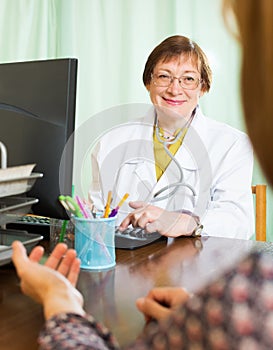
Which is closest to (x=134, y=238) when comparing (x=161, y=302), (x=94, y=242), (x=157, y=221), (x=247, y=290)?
(x=157, y=221)

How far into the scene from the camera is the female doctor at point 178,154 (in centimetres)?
153

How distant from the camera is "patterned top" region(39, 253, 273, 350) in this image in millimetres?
413

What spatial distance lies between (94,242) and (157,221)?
0.30 metres

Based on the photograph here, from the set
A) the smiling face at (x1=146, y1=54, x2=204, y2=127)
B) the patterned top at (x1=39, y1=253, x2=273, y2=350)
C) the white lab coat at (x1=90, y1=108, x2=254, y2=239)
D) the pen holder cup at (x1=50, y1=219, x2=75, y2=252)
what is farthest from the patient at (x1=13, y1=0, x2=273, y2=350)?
the smiling face at (x1=146, y1=54, x2=204, y2=127)

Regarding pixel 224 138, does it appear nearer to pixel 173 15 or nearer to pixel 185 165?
pixel 185 165

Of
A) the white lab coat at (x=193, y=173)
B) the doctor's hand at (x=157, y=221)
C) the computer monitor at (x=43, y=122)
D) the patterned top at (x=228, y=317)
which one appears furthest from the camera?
the white lab coat at (x=193, y=173)

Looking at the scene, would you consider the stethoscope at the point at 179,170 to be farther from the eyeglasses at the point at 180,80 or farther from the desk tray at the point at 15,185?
the desk tray at the point at 15,185

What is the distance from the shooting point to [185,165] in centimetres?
166

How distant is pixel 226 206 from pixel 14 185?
79 centimetres

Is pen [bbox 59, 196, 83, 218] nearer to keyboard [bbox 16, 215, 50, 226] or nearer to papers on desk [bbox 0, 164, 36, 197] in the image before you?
papers on desk [bbox 0, 164, 36, 197]

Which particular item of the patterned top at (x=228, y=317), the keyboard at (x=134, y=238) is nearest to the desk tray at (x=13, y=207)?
the keyboard at (x=134, y=238)

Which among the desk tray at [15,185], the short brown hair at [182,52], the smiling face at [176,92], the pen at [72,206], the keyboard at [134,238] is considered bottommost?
the keyboard at [134,238]

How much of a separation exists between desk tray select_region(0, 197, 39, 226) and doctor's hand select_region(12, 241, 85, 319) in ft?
0.57

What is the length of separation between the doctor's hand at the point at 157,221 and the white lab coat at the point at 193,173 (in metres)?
0.11
